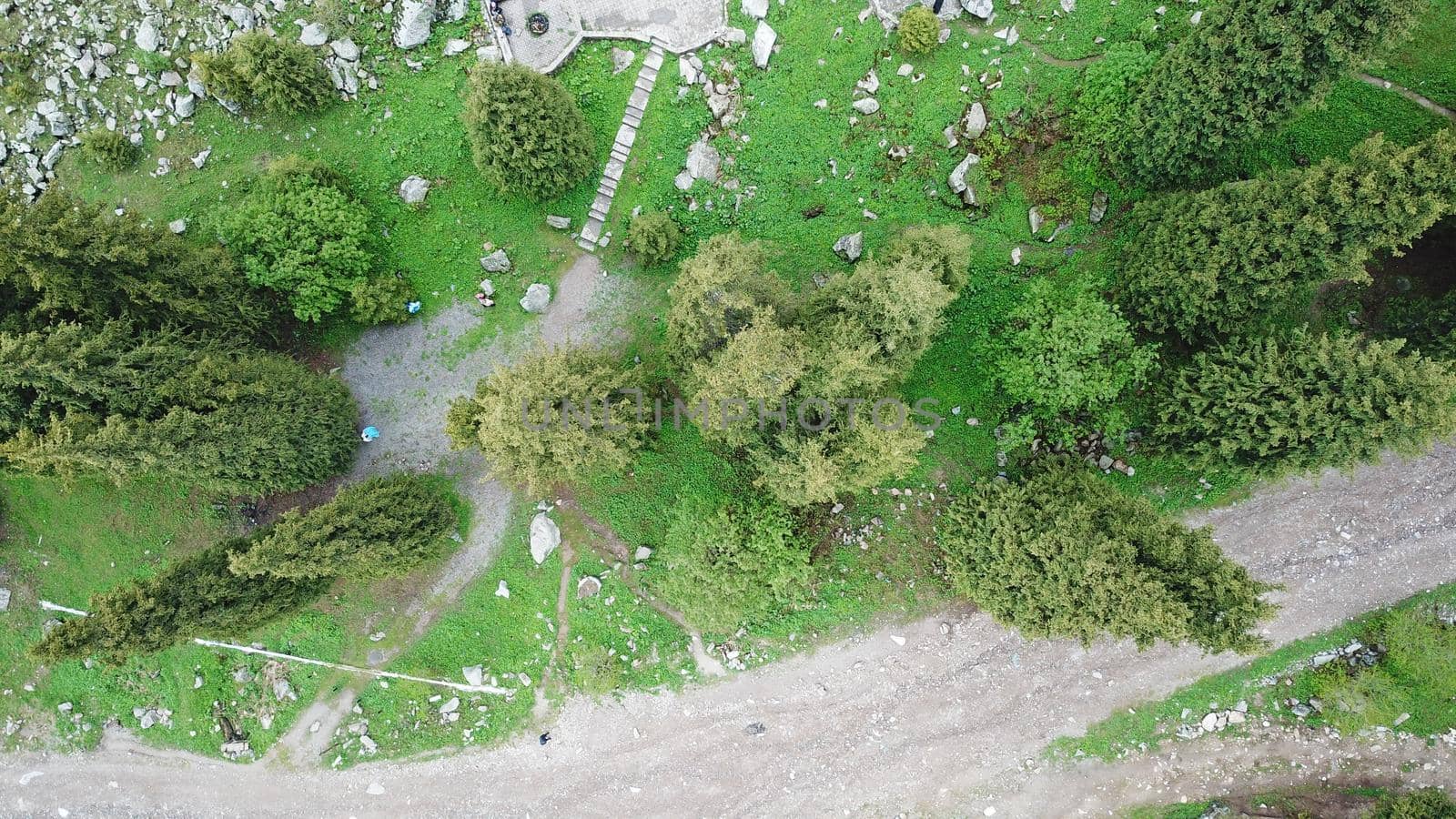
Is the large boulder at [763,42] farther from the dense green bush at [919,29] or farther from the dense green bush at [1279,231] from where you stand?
the dense green bush at [1279,231]

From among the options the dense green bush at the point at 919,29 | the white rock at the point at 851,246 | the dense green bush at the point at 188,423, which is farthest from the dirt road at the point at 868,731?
the dense green bush at the point at 919,29

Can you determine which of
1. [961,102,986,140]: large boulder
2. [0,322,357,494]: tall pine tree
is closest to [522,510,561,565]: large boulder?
[0,322,357,494]: tall pine tree

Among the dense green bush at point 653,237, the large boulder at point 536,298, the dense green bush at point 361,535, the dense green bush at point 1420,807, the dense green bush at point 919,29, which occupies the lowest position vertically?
the dense green bush at point 1420,807

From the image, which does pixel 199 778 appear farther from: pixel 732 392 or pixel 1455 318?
pixel 1455 318

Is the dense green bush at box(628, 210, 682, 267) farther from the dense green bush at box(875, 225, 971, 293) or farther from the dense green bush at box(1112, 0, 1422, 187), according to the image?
the dense green bush at box(1112, 0, 1422, 187)

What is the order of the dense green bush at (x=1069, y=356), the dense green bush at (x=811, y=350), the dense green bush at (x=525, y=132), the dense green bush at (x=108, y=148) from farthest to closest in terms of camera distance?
the dense green bush at (x=108, y=148) → the dense green bush at (x=1069, y=356) → the dense green bush at (x=525, y=132) → the dense green bush at (x=811, y=350)

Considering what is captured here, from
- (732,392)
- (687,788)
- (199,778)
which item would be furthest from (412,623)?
(732,392)

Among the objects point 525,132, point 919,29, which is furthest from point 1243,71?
point 525,132
